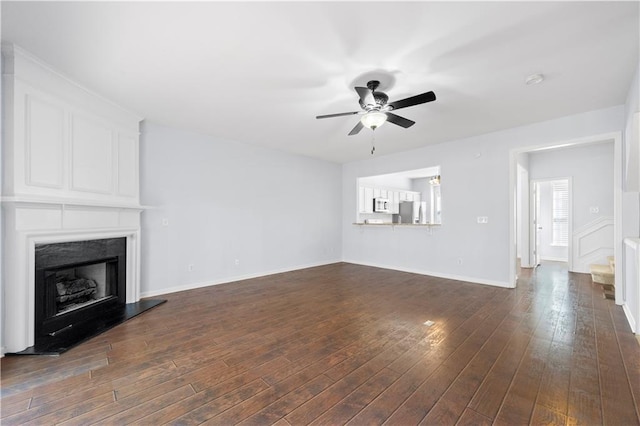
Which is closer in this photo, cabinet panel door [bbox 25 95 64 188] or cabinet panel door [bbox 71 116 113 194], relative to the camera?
cabinet panel door [bbox 25 95 64 188]

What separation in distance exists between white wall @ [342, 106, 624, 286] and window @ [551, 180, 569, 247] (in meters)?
4.30

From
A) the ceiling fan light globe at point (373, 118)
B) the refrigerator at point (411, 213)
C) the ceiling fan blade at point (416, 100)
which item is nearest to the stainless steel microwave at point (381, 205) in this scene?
the refrigerator at point (411, 213)

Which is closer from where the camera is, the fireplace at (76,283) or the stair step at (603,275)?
the fireplace at (76,283)

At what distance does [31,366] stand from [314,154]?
207 inches

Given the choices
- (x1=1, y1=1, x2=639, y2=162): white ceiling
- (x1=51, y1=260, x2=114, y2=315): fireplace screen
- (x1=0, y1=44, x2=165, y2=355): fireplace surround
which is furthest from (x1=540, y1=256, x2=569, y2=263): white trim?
(x1=51, y1=260, x2=114, y2=315): fireplace screen

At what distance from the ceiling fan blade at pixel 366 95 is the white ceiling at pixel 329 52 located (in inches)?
7.9

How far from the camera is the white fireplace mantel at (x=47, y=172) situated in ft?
7.72

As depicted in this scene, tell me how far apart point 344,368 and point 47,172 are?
3.35 m

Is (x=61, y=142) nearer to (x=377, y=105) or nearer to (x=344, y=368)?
(x=377, y=105)

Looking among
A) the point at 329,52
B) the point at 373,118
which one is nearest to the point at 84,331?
the point at 329,52

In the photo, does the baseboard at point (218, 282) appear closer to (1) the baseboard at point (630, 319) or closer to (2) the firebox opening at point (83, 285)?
(2) the firebox opening at point (83, 285)

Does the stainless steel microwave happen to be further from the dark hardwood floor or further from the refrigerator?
the dark hardwood floor

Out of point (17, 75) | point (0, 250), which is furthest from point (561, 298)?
point (17, 75)

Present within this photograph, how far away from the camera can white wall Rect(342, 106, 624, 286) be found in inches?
159
